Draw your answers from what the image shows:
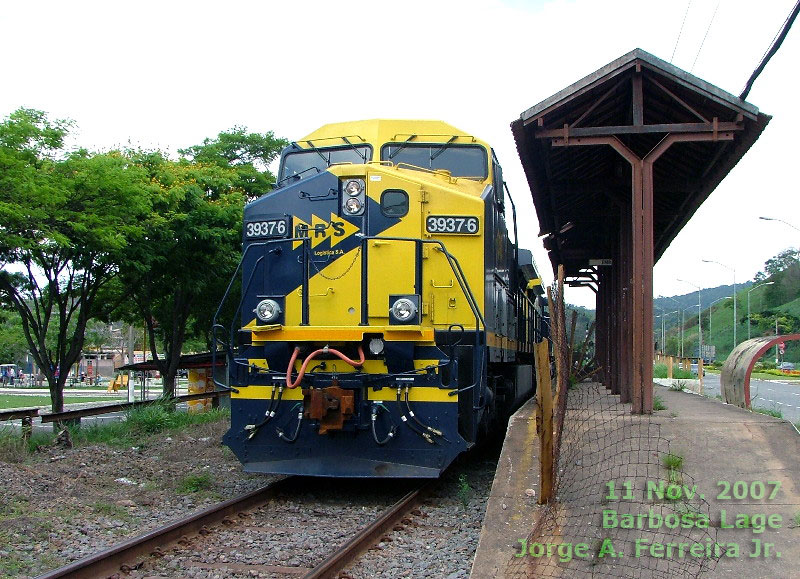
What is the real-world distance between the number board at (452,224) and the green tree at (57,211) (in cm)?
687

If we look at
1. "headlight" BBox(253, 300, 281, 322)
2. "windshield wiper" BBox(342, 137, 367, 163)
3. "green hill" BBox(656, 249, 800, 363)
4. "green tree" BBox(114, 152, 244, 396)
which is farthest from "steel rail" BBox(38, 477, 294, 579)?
"green hill" BBox(656, 249, 800, 363)

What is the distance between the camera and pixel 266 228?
332 inches

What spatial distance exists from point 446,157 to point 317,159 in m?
1.59

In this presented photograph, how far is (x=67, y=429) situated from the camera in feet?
36.3

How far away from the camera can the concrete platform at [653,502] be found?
16.4 feet

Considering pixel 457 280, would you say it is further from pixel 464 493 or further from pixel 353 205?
pixel 464 493

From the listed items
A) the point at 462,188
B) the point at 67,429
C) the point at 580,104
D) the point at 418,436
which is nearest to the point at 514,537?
the point at 418,436

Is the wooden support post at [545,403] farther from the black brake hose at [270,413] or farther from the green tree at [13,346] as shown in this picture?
the green tree at [13,346]

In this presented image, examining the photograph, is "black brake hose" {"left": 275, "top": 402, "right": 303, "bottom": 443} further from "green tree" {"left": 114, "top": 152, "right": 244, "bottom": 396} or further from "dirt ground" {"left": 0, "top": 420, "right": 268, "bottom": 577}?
"green tree" {"left": 114, "top": 152, "right": 244, "bottom": 396}

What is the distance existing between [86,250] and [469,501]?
913 cm

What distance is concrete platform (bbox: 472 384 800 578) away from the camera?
501 centimetres

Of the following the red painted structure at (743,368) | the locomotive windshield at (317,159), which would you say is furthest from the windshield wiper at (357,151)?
the red painted structure at (743,368)

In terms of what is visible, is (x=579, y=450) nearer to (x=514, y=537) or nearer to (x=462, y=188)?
(x=514, y=537)

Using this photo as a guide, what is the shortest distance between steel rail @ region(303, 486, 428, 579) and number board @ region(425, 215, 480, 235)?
2.82 m
